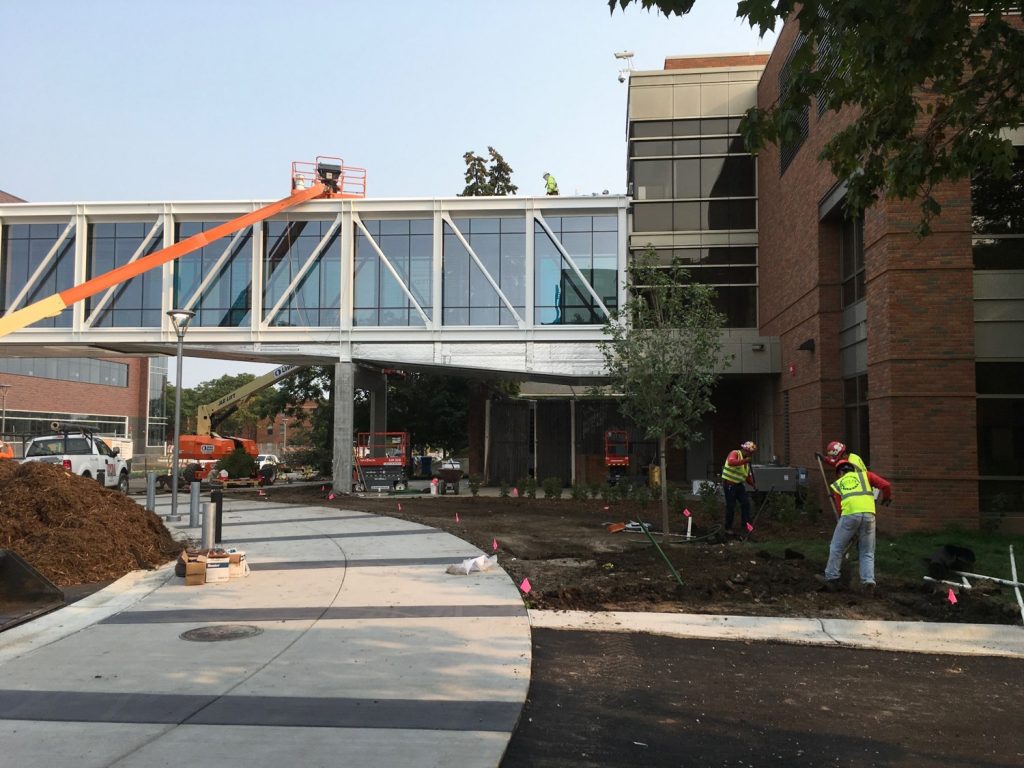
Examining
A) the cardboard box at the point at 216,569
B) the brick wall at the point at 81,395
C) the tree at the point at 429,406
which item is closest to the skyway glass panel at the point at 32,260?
the tree at the point at 429,406

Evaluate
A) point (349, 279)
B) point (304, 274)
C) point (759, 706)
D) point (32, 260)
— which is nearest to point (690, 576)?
point (759, 706)

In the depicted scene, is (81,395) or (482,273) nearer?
(482,273)

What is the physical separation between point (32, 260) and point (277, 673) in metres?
25.4

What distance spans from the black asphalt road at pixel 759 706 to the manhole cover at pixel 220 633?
2.75 metres

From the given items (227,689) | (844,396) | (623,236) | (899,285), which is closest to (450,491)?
(623,236)

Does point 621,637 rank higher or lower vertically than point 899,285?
lower

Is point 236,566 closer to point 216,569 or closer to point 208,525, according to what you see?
point 216,569

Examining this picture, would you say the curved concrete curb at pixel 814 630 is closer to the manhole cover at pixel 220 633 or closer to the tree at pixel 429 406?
the manhole cover at pixel 220 633

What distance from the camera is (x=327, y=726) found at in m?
5.00

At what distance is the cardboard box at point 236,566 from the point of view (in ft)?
33.0

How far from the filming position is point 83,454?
22.2 m

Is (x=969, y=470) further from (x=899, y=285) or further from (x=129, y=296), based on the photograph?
(x=129, y=296)

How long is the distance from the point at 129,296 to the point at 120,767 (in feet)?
79.2

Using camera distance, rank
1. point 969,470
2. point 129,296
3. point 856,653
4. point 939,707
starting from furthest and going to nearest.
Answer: point 129,296, point 969,470, point 856,653, point 939,707
